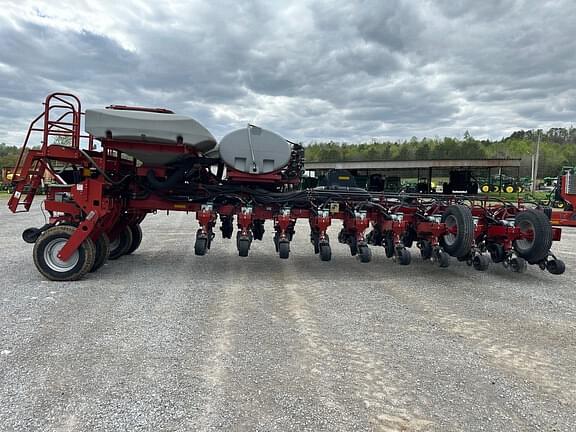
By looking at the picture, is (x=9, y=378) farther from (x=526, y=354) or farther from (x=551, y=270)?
(x=551, y=270)

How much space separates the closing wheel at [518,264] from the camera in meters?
6.95

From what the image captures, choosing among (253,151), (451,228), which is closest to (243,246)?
(253,151)

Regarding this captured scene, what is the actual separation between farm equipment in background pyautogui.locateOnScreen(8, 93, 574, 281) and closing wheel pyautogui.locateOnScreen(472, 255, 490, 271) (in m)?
0.02

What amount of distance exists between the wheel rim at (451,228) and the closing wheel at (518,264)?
0.99 meters

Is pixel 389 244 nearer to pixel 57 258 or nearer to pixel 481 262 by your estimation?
pixel 481 262

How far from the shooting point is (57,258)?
20.7 ft

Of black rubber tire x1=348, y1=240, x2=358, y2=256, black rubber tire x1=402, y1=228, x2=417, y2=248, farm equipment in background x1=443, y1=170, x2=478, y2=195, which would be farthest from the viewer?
farm equipment in background x1=443, y1=170, x2=478, y2=195

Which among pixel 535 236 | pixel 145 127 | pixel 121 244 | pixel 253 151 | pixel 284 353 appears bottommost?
pixel 284 353

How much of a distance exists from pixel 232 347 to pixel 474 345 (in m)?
2.24

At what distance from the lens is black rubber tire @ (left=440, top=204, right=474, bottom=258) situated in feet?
21.9

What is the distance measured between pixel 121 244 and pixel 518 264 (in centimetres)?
687

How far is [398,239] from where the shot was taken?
7062mm

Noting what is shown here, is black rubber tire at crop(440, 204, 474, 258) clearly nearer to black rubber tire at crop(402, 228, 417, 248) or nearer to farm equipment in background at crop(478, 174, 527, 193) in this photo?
black rubber tire at crop(402, 228, 417, 248)

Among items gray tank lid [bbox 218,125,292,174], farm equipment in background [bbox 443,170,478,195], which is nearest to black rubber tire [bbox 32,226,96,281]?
gray tank lid [bbox 218,125,292,174]
